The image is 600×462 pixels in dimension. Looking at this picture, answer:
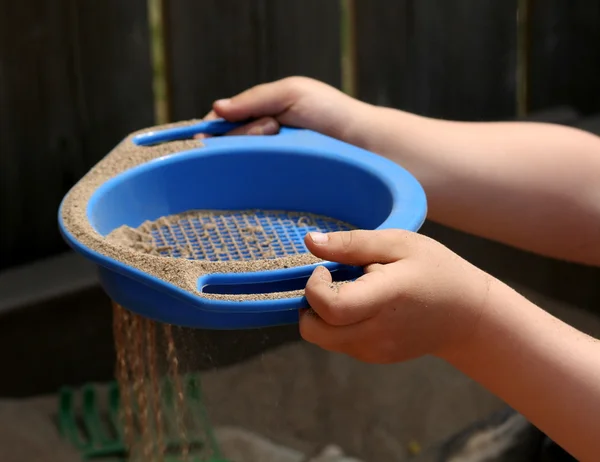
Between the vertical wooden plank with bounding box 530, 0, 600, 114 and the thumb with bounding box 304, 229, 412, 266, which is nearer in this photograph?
the thumb with bounding box 304, 229, 412, 266

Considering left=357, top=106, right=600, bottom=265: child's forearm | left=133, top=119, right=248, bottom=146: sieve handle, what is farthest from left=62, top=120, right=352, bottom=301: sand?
left=357, top=106, right=600, bottom=265: child's forearm

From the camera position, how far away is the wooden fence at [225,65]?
1028 millimetres

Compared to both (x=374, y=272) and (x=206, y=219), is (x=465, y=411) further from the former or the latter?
(x=374, y=272)

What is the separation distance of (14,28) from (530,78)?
91cm

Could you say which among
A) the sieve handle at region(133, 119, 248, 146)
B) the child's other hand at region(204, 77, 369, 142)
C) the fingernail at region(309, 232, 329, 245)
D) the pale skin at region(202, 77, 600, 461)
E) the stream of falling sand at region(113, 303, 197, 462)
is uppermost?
the child's other hand at region(204, 77, 369, 142)

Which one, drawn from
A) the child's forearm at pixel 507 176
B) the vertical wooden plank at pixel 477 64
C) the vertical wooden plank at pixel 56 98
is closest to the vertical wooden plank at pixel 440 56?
the vertical wooden plank at pixel 477 64

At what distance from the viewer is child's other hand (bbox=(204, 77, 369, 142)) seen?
2.70ft

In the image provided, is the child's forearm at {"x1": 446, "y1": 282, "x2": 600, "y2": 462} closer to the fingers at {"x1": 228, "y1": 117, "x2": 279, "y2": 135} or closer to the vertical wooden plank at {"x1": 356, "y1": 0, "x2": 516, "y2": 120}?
the fingers at {"x1": 228, "y1": 117, "x2": 279, "y2": 135}

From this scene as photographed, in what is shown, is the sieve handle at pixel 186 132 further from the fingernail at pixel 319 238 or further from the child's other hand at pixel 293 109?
the fingernail at pixel 319 238

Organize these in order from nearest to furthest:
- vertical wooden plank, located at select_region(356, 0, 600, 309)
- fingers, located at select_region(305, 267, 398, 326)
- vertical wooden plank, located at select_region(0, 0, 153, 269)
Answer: fingers, located at select_region(305, 267, 398, 326)
vertical wooden plank, located at select_region(0, 0, 153, 269)
vertical wooden plank, located at select_region(356, 0, 600, 309)

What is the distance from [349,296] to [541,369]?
204 millimetres

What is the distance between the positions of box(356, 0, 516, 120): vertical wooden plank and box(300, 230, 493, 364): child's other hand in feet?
2.51

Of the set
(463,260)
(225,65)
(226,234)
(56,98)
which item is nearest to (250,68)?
(225,65)

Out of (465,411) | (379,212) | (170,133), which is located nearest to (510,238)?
(379,212)
